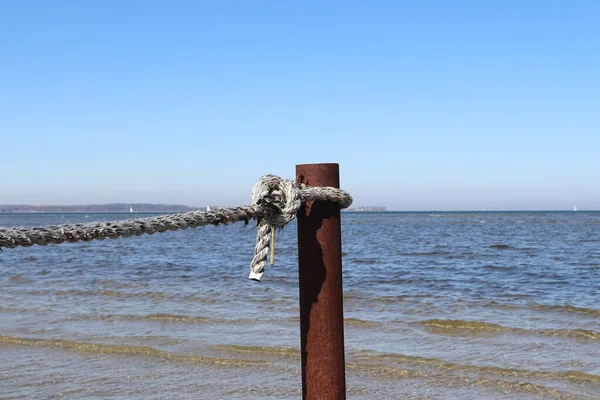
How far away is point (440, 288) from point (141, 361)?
640 centimetres

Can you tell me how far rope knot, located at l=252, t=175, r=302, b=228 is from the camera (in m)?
1.94

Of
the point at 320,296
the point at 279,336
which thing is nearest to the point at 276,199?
the point at 320,296

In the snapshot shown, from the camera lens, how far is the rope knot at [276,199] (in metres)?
1.94

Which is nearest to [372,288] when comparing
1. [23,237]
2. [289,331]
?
[289,331]

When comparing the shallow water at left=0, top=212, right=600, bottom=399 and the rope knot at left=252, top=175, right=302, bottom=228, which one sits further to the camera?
the shallow water at left=0, top=212, right=600, bottom=399

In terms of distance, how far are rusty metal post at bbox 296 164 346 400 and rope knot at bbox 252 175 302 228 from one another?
153 mm

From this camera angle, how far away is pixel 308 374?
2143mm

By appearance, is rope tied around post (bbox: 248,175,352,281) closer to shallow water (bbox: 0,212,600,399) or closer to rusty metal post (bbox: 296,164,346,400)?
rusty metal post (bbox: 296,164,346,400)

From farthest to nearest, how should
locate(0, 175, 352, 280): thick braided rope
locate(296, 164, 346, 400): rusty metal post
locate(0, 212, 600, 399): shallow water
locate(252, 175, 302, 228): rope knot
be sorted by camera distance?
locate(0, 212, 600, 399): shallow water < locate(296, 164, 346, 400): rusty metal post < locate(252, 175, 302, 228): rope knot < locate(0, 175, 352, 280): thick braided rope

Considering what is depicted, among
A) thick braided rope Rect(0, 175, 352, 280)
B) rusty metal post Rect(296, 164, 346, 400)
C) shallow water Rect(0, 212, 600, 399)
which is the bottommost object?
shallow water Rect(0, 212, 600, 399)

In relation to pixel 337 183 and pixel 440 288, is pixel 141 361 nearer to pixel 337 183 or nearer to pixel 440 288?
pixel 337 183

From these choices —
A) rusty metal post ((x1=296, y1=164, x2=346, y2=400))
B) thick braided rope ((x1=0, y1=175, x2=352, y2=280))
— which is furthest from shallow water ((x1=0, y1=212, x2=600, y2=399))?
thick braided rope ((x1=0, y1=175, x2=352, y2=280))

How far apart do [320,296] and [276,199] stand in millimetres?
381

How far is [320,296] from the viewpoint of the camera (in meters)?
2.13
